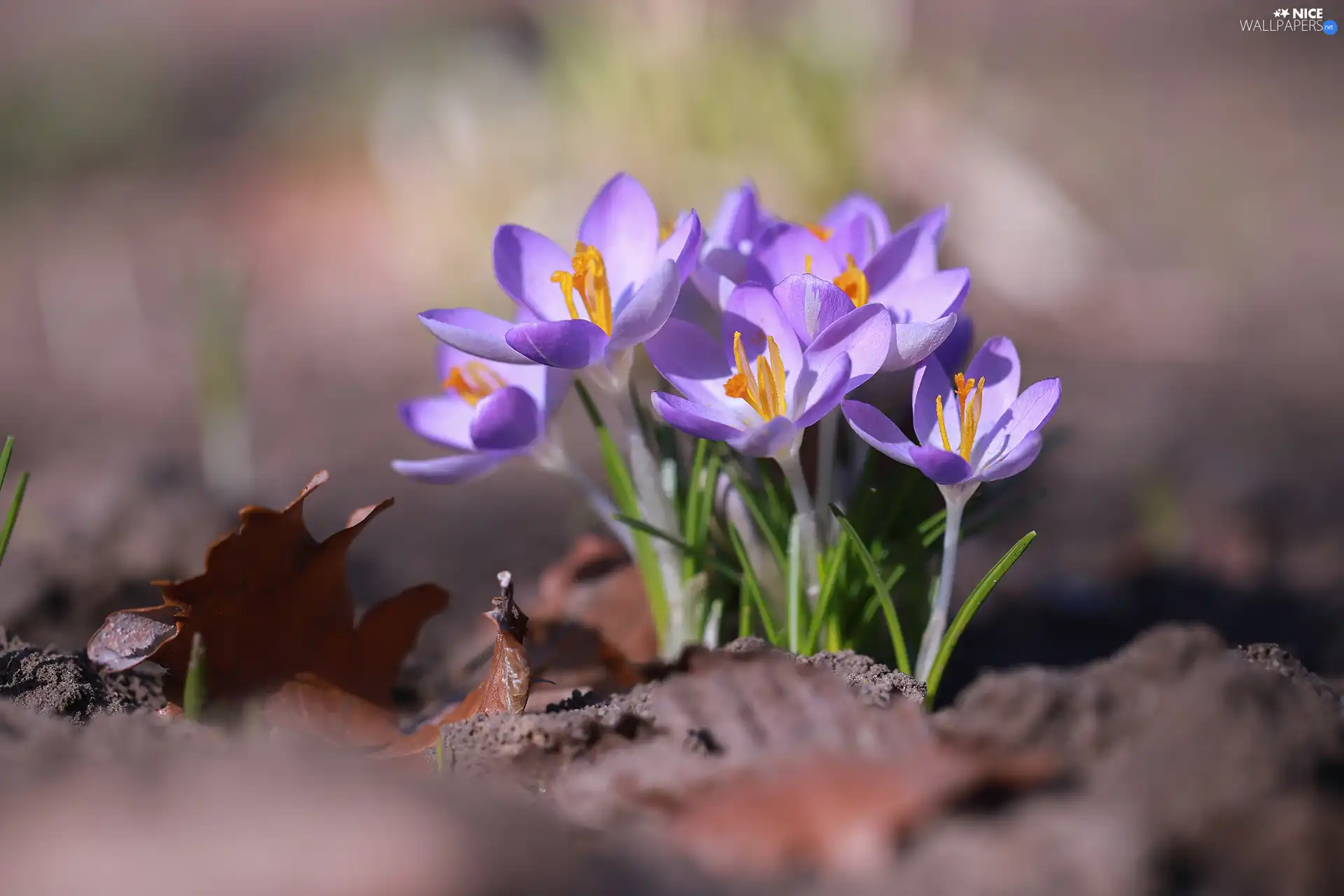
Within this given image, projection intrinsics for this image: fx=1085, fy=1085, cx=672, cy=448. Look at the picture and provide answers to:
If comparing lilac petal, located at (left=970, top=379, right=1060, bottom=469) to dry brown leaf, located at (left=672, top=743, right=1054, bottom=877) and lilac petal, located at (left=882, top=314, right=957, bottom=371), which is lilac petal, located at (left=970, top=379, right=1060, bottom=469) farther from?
dry brown leaf, located at (left=672, top=743, right=1054, bottom=877)

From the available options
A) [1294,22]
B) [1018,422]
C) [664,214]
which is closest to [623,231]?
[1018,422]

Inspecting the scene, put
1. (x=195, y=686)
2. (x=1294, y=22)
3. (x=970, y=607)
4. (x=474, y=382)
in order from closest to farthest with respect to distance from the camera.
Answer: (x=195, y=686) < (x=970, y=607) < (x=474, y=382) < (x=1294, y=22)

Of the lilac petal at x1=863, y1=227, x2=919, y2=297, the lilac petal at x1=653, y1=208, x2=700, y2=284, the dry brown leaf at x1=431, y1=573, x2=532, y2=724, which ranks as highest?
the lilac petal at x1=653, y1=208, x2=700, y2=284

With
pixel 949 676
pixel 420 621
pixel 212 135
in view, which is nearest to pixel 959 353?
pixel 949 676

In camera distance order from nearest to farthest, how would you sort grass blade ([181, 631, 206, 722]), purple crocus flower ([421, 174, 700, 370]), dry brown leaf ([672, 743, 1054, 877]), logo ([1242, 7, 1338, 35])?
dry brown leaf ([672, 743, 1054, 877])
grass blade ([181, 631, 206, 722])
purple crocus flower ([421, 174, 700, 370])
logo ([1242, 7, 1338, 35])

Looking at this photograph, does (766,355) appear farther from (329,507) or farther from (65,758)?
(329,507)

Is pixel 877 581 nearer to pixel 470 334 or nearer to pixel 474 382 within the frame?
pixel 470 334

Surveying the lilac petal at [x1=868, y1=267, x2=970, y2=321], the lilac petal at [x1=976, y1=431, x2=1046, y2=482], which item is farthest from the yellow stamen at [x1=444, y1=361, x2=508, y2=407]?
the lilac petal at [x1=976, y1=431, x2=1046, y2=482]

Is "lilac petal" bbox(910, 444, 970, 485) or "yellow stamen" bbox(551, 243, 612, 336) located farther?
"yellow stamen" bbox(551, 243, 612, 336)
